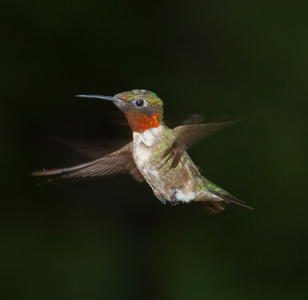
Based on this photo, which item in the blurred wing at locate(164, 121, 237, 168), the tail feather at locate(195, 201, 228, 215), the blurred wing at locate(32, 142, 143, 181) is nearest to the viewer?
the blurred wing at locate(164, 121, 237, 168)

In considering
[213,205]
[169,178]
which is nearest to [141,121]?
[169,178]

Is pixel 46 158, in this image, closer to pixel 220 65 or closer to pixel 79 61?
pixel 79 61

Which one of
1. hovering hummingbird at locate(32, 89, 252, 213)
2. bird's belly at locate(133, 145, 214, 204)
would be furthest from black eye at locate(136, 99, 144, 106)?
bird's belly at locate(133, 145, 214, 204)

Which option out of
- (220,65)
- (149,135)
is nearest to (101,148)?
(149,135)

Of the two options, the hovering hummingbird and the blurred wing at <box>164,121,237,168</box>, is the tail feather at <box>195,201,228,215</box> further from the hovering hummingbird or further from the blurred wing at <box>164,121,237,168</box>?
the blurred wing at <box>164,121,237,168</box>

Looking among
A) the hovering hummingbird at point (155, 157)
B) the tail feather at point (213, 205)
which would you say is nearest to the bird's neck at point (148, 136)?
the hovering hummingbird at point (155, 157)

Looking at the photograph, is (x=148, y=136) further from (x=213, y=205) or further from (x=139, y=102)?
(x=213, y=205)

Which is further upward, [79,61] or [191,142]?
[79,61]

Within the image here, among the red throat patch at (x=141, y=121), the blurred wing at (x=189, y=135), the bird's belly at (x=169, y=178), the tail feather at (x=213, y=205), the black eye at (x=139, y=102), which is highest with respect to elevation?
the black eye at (x=139, y=102)

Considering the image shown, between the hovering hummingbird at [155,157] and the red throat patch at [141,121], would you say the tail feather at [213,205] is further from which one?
the red throat patch at [141,121]
